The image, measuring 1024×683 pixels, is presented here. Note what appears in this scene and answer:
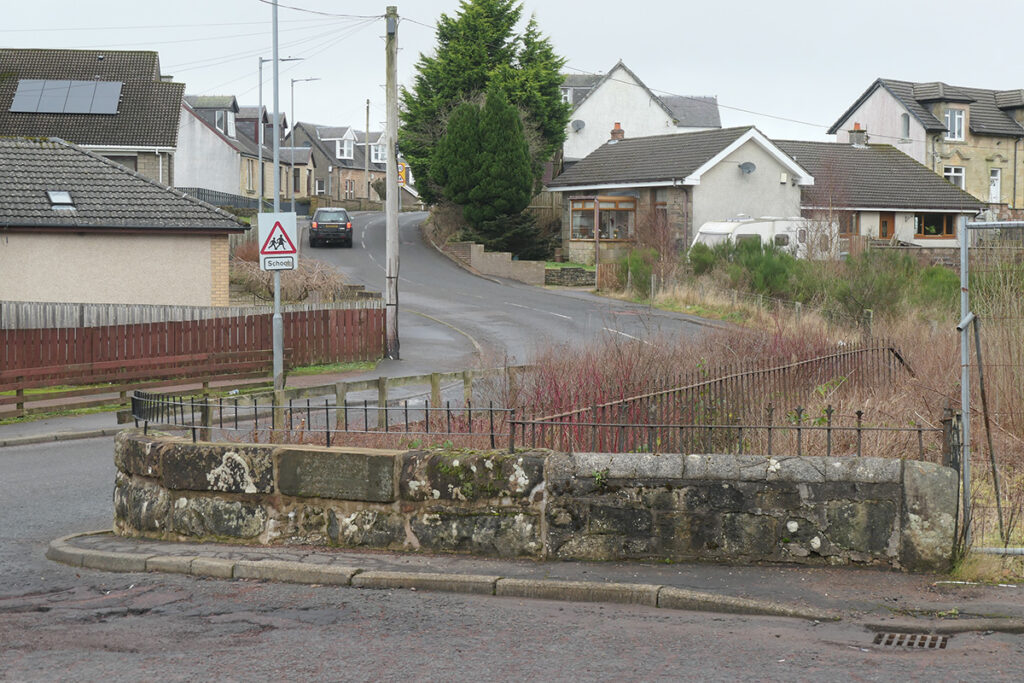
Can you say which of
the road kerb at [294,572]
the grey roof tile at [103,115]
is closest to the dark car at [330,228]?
the grey roof tile at [103,115]

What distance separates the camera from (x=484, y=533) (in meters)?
8.46

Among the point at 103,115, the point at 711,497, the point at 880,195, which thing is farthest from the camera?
the point at 880,195

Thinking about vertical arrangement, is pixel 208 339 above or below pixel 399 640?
above

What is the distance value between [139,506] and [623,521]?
13.6 ft

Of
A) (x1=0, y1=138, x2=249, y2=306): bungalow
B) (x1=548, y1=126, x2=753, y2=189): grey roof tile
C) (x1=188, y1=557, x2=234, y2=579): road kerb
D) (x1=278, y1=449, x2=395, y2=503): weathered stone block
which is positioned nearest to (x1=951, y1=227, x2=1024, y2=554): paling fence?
(x1=278, y1=449, x2=395, y2=503): weathered stone block

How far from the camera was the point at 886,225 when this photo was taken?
51562 millimetres

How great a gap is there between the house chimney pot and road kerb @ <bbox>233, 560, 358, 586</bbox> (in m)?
52.4

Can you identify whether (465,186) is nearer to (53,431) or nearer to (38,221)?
(38,221)

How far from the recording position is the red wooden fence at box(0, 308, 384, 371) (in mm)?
19859

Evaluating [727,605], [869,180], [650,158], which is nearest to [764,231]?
[650,158]

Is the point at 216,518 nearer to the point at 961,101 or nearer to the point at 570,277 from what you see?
the point at 570,277

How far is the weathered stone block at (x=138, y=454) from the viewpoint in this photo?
9305mm

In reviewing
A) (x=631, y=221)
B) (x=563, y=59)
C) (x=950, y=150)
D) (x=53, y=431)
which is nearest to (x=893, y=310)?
(x=53, y=431)

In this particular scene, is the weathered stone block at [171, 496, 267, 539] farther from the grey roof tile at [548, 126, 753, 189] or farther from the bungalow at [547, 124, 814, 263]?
the grey roof tile at [548, 126, 753, 189]
